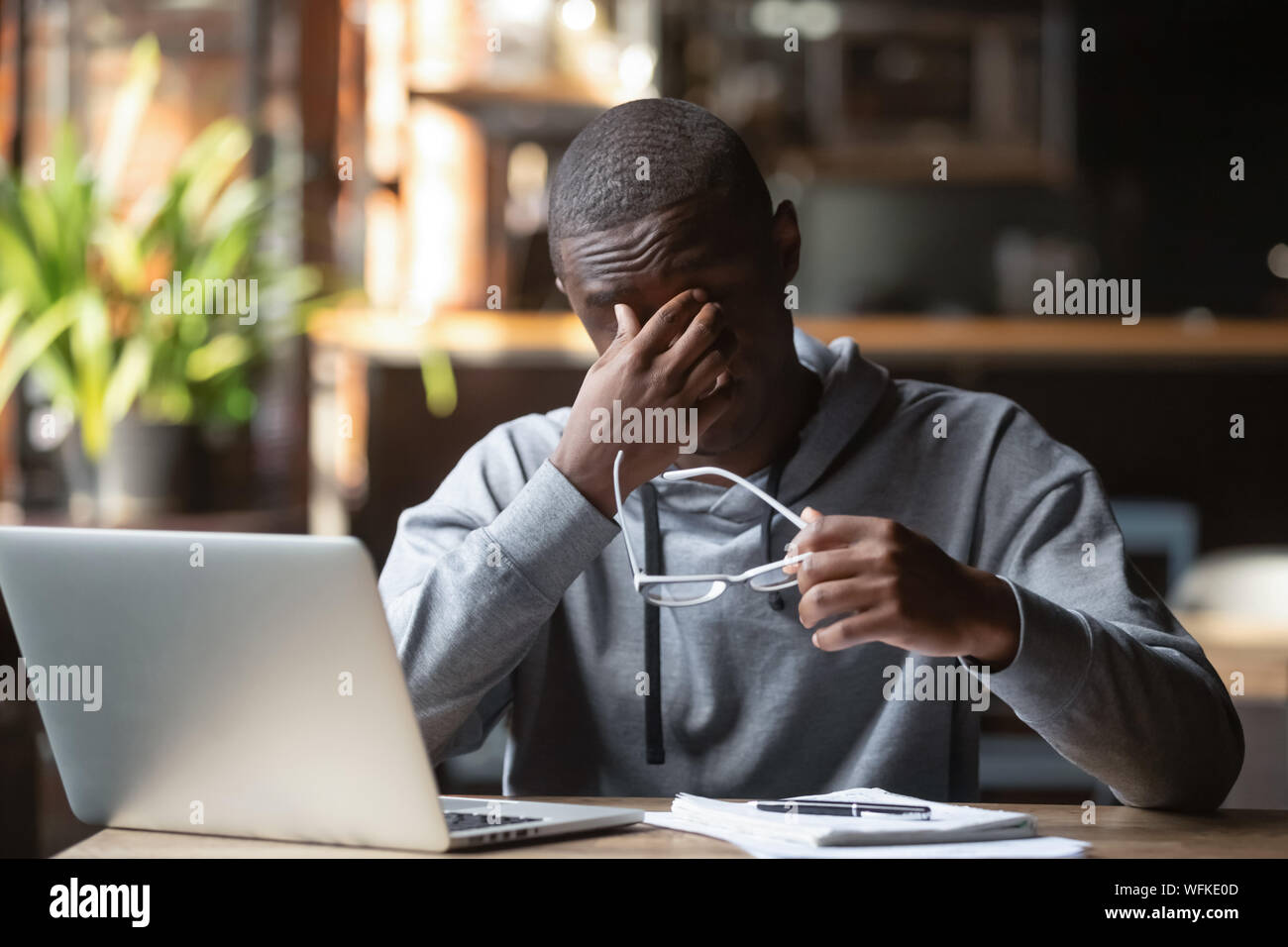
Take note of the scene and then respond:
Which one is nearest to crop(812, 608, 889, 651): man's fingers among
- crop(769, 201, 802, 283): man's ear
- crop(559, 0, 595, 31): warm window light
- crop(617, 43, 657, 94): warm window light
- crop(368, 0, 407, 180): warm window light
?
crop(769, 201, 802, 283): man's ear

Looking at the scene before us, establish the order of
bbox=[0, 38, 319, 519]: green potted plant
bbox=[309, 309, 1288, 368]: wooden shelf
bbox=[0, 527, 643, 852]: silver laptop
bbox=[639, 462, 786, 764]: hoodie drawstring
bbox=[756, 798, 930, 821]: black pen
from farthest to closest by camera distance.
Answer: bbox=[309, 309, 1288, 368]: wooden shelf → bbox=[0, 38, 319, 519]: green potted plant → bbox=[639, 462, 786, 764]: hoodie drawstring → bbox=[756, 798, 930, 821]: black pen → bbox=[0, 527, 643, 852]: silver laptop

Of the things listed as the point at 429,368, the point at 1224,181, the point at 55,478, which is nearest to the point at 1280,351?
the point at 1224,181

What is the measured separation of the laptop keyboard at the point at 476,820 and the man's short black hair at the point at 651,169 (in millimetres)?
500

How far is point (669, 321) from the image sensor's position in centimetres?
113

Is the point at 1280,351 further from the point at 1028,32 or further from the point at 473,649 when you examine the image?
the point at 473,649

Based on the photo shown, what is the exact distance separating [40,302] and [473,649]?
5.02 ft

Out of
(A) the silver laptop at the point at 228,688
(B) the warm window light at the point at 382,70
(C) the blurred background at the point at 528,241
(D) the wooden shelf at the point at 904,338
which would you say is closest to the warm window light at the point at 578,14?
(C) the blurred background at the point at 528,241

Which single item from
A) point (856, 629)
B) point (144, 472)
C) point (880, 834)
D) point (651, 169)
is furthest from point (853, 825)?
point (144, 472)

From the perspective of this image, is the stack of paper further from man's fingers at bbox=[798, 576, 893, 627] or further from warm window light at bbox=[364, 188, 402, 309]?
warm window light at bbox=[364, 188, 402, 309]

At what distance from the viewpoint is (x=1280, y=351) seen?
2889mm

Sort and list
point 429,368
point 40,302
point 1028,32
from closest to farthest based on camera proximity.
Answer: point 40,302
point 429,368
point 1028,32

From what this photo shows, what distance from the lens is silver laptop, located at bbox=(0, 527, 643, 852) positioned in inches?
32.1

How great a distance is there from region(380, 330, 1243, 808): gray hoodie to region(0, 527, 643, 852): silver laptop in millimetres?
244

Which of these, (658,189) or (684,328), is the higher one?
(658,189)
